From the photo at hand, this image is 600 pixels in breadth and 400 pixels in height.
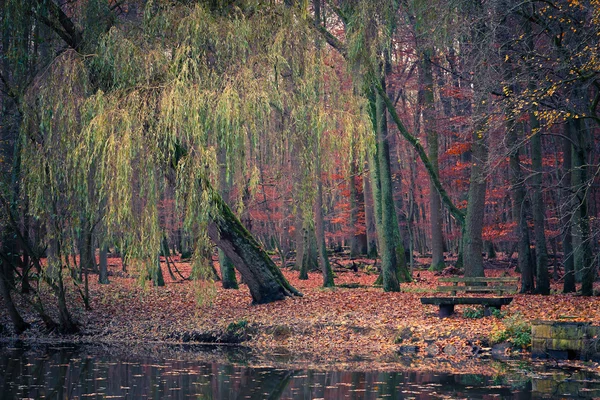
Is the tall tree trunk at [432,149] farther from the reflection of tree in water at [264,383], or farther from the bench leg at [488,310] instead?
the reflection of tree in water at [264,383]

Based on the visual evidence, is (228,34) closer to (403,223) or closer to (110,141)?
(110,141)

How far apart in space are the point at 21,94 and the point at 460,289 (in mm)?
8489

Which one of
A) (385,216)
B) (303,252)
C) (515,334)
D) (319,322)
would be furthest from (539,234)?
(303,252)

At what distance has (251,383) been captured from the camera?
845 centimetres

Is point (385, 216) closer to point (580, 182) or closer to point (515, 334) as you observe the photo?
point (580, 182)

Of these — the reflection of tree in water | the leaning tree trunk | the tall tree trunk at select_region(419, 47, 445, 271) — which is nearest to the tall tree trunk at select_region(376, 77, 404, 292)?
the leaning tree trunk

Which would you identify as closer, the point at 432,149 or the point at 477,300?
the point at 477,300

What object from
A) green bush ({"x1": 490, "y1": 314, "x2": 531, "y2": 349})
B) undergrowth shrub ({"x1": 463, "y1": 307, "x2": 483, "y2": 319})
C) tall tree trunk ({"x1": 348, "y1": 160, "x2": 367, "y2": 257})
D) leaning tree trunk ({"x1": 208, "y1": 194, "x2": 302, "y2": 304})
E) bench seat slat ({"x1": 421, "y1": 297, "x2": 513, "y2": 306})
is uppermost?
tall tree trunk ({"x1": 348, "y1": 160, "x2": 367, "y2": 257})

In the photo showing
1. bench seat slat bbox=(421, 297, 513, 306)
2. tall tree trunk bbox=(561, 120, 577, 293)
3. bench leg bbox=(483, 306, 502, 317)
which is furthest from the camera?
tall tree trunk bbox=(561, 120, 577, 293)

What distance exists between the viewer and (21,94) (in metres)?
12.9

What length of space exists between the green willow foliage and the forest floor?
1775mm

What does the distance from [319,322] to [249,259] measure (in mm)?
2846

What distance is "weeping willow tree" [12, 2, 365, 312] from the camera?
1159cm

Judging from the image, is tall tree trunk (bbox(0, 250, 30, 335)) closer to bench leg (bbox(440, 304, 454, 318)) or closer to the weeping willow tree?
the weeping willow tree
